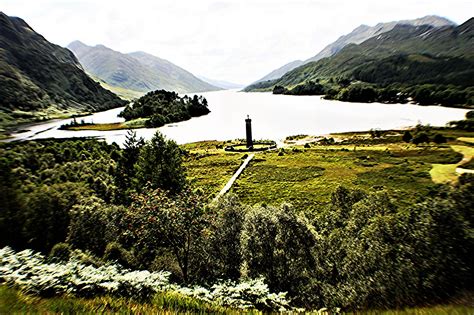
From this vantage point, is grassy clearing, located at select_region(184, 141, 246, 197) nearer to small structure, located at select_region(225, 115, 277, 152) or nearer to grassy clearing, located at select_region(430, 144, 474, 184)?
small structure, located at select_region(225, 115, 277, 152)

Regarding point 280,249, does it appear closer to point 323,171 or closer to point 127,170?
point 127,170

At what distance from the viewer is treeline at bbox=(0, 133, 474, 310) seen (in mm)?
14773

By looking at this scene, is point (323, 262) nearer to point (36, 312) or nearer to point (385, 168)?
point (36, 312)

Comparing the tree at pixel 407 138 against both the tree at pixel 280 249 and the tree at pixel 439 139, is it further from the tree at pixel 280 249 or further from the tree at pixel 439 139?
the tree at pixel 280 249

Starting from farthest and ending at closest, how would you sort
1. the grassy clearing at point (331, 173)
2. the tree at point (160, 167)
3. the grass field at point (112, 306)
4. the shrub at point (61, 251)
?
the grassy clearing at point (331, 173), the tree at point (160, 167), the shrub at point (61, 251), the grass field at point (112, 306)

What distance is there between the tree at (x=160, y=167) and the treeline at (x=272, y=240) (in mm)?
14042

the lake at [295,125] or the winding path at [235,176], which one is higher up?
the winding path at [235,176]

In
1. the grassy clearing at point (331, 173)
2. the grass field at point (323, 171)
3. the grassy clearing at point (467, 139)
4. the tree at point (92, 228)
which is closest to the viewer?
the tree at point (92, 228)

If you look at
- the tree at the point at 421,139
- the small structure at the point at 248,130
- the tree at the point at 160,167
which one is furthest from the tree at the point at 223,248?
the tree at the point at 421,139

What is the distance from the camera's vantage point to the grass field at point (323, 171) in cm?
5975

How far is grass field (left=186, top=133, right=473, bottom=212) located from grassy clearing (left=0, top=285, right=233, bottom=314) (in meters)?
44.3

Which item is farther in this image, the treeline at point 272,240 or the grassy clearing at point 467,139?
the grassy clearing at point 467,139

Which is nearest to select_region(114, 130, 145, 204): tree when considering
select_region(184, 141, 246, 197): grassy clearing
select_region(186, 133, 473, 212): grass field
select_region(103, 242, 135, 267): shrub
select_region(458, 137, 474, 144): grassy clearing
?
select_region(184, 141, 246, 197): grassy clearing

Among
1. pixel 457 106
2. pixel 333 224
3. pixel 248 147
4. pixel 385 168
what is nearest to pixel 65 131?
pixel 248 147
